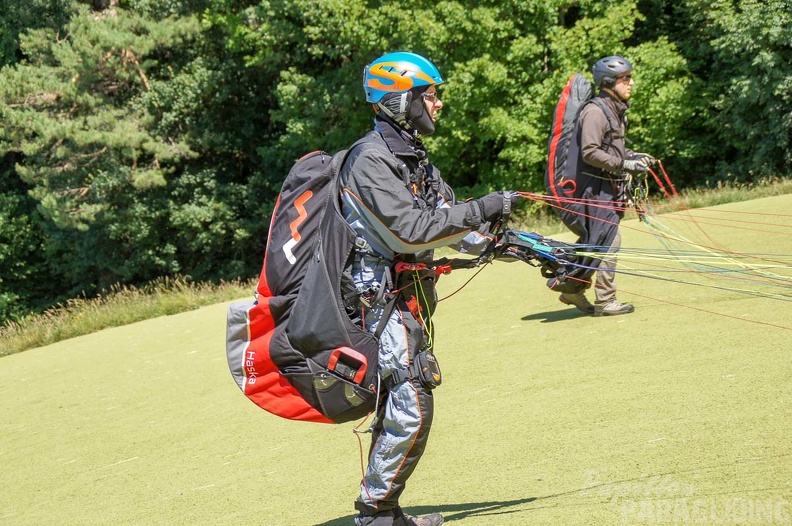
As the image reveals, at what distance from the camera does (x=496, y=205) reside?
13.2ft

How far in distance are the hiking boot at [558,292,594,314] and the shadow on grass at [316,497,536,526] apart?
3.67 m

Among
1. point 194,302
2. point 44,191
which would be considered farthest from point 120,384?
point 44,191

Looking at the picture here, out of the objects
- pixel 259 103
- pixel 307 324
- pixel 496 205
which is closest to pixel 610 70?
pixel 496 205

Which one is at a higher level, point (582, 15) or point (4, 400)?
point (582, 15)

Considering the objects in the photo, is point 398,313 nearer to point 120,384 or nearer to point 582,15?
point 120,384

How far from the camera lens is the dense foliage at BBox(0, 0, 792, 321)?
23625mm

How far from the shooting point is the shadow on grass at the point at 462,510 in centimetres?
439

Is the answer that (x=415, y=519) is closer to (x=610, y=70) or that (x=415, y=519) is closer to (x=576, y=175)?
(x=576, y=175)

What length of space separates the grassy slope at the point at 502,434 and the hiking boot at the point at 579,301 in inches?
4.6

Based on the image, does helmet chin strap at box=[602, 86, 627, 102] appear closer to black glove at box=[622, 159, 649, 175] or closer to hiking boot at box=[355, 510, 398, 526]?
black glove at box=[622, 159, 649, 175]

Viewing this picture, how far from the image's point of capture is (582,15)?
84.8 feet

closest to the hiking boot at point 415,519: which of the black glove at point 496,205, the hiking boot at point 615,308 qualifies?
the black glove at point 496,205

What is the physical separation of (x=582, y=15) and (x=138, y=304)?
16.7m

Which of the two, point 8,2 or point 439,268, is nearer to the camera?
point 439,268
